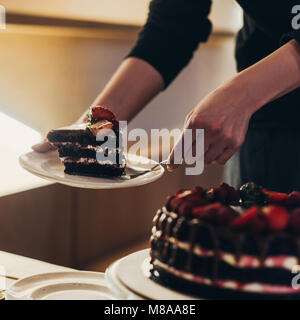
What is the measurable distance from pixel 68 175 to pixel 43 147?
0.21 metres

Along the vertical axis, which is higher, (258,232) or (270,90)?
(270,90)

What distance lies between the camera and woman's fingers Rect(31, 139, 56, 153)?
1.40 m

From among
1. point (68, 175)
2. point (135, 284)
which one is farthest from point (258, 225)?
point (68, 175)

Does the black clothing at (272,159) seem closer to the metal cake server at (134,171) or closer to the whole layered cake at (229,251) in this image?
the metal cake server at (134,171)

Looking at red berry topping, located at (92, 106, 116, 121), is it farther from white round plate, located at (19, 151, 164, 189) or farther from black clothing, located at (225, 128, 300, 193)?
black clothing, located at (225, 128, 300, 193)

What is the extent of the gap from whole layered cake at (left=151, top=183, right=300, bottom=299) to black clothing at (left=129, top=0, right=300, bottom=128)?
2.57ft

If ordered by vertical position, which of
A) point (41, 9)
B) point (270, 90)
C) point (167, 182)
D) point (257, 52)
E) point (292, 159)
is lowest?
point (167, 182)

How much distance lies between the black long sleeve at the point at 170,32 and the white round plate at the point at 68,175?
16.2 inches

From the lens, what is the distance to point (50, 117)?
8.16 feet

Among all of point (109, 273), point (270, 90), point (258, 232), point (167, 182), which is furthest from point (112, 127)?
point (167, 182)

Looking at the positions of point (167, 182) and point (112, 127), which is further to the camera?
point (167, 182)

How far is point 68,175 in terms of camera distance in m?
1.23
